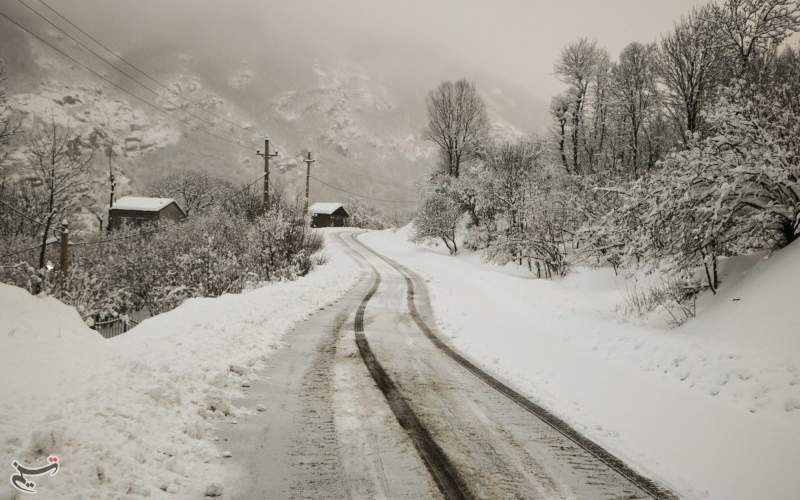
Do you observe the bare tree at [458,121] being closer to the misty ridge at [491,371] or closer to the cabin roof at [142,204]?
the misty ridge at [491,371]

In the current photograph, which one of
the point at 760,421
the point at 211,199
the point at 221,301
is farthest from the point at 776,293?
the point at 211,199

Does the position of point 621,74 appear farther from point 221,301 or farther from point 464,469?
point 464,469

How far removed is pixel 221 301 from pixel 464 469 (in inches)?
336

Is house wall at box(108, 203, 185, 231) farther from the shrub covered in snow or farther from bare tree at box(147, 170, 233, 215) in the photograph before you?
the shrub covered in snow

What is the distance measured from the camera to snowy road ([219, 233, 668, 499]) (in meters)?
3.28

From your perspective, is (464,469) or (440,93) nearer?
(464,469)

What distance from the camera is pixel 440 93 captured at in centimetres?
4300

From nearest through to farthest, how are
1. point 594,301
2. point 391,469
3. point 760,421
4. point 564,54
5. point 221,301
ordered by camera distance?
point 391,469, point 760,421, point 221,301, point 594,301, point 564,54

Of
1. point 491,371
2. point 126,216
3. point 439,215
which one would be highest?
point 126,216

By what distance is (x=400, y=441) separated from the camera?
400cm

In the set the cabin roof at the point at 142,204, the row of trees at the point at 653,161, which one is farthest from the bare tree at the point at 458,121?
the cabin roof at the point at 142,204

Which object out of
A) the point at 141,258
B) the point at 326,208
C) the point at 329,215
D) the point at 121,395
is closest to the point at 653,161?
the point at 121,395

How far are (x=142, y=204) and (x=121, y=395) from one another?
2781 inches

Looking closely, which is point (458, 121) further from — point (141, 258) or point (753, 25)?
point (141, 258)
